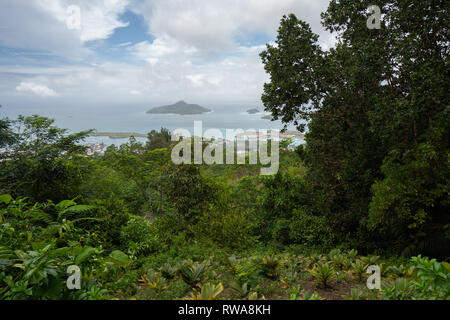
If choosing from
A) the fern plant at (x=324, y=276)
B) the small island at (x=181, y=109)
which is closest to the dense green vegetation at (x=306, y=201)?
the fern plant at (x=324, y=276)

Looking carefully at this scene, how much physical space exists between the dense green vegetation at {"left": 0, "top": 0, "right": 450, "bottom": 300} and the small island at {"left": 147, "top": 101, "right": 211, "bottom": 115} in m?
17.7

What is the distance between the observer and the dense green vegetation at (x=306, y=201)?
9.12ft

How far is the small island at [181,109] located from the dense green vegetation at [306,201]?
58.0ft

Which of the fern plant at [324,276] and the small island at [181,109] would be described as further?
the small island at [181,109]

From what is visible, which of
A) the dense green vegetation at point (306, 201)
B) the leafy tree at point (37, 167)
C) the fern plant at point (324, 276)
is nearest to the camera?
the dense green vegetation at point (306, 201)

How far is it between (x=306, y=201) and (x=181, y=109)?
70.8 ft

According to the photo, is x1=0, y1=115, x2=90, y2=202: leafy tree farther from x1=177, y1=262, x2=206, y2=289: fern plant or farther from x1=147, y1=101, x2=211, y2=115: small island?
x1=147, y1=101, x2=211, y2=115: small island

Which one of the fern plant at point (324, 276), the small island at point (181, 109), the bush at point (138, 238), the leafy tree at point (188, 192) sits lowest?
the bush at point (138, 238)

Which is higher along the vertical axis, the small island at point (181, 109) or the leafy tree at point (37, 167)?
the small island at point (181, 109)

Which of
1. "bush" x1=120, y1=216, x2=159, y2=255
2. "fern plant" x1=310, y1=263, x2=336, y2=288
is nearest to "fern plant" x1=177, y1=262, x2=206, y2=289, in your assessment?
"fern plant" x1=310, y1=263, x2=336, y2=288

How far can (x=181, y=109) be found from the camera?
89.7 ft

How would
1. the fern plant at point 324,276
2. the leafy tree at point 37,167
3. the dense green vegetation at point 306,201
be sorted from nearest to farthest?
the dense green vegetation at point 306,201
the fern plant at point 324,276
the leafy tree at point 37,167

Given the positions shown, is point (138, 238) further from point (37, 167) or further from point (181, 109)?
point (181, 109)

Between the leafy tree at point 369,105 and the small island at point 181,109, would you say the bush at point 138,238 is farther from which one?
the small island at point 181,109
